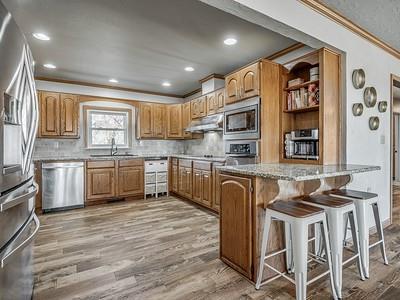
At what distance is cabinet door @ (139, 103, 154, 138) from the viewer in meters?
5.34

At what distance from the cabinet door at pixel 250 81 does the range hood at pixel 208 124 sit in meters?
0.98

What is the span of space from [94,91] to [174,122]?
190cm

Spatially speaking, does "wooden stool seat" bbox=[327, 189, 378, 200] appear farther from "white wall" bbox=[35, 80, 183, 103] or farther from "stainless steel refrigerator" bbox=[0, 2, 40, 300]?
"white wall" bbox=[35, 80, 183, 103]

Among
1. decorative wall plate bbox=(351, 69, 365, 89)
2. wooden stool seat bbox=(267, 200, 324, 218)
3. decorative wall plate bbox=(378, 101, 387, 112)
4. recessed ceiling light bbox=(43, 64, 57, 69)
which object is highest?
recessed ceiling light bbox=(43, 64, 57, 69)

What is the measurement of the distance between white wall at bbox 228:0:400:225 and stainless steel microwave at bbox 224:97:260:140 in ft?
3.19

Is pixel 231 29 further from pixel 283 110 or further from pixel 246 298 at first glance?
pixel 246 298

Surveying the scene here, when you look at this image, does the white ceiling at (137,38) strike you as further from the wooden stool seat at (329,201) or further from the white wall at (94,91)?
the wooden stool seat at (329,201)

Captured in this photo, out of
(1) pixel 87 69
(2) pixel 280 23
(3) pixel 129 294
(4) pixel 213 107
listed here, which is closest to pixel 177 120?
(4) pixel 213 107

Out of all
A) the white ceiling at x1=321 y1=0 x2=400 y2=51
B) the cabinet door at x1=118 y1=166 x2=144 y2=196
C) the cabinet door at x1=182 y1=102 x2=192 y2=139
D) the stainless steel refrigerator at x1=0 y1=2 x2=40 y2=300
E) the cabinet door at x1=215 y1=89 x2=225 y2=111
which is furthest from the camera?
the cabinet door at x1=182 y1=102 x2=192 y2=139

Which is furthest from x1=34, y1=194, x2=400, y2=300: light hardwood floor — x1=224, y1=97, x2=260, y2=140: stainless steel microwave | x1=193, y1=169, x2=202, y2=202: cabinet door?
x1=224, y1=97, x2=260, y2=140: stainless steel microwave

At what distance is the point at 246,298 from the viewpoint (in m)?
1.71

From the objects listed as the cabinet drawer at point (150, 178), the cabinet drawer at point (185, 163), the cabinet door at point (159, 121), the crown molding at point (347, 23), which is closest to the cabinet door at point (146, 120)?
the cabinet door at point (159, 121)

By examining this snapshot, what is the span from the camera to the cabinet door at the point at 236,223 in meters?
1.92

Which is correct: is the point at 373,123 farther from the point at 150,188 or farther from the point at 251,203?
the point at 150,188
